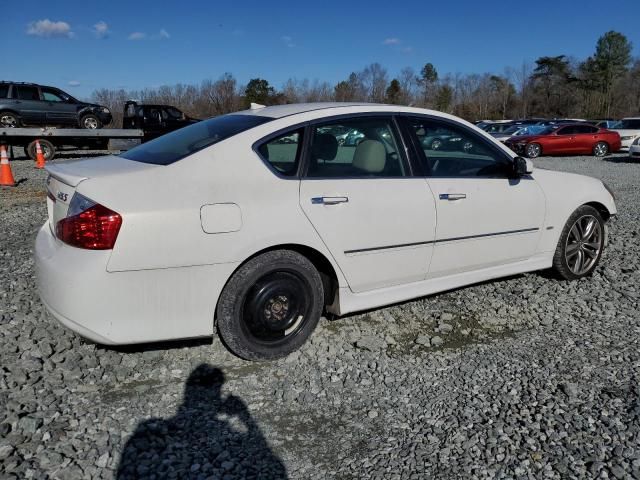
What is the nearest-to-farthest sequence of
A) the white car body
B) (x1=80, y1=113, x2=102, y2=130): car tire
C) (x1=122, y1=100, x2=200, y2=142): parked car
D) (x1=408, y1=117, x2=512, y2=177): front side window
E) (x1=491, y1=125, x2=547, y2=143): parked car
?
1. (x1=408, y1=117, x2=512, y2=177): front side window
2. (x1=80, y1=113, x2=102, y2=130): car tire
3. (x1=122, y1=100, x2=200, y2=142): parked car
4. (x1=491, y1=125, x2=547, y2=143): parked car
5. the white car body

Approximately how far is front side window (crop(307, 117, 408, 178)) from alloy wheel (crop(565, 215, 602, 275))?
81.6 inches

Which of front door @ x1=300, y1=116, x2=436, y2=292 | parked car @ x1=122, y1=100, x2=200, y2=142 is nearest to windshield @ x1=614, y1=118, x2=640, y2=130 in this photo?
parked car @ x1=122, y1=100, x2=200, y2=142

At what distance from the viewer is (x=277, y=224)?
3.14 metres

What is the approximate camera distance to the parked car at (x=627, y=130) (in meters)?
23.5

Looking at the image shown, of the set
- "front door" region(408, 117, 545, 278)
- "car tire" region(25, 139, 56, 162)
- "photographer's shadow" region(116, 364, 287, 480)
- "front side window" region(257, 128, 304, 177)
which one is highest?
"car tire" region(25, 139, 56, 162)

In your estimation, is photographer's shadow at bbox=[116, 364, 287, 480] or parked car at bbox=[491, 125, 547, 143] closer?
photographer's shadow at bbox=[116, 364, 287, 480]

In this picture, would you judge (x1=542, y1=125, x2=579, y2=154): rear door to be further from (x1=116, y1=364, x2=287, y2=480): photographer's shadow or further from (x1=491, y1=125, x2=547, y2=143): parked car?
(x1=116, y1=364, x2=287, y2=480): photographer's shadow

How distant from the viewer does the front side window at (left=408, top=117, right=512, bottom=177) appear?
3889 mm

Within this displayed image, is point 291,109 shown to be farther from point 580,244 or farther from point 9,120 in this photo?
point 9,120

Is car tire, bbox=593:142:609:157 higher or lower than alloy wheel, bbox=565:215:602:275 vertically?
higher

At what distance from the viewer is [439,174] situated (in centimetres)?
388

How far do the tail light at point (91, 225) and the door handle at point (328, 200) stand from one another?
1.16m

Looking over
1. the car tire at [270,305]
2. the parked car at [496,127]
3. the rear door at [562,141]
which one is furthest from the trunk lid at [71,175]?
the parked car at [496,127]

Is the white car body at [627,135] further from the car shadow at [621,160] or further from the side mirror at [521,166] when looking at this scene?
the side mirror at [521,166]
